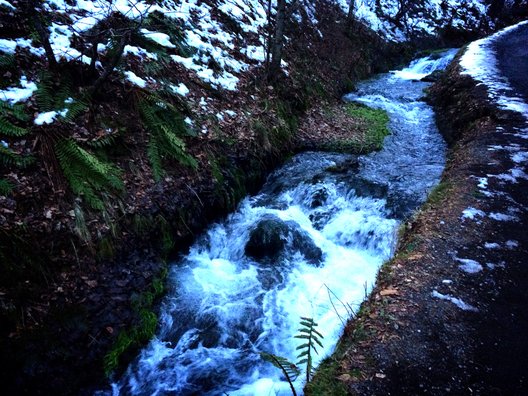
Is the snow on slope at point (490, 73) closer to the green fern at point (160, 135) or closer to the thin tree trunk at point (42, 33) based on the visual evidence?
the green fern at point (160, 135)

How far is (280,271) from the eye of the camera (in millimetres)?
6578

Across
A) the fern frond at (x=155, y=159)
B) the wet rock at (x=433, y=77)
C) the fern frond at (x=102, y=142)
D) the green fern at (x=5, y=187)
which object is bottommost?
the wet rock at (x=433, y=77)

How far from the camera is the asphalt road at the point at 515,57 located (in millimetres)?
12660

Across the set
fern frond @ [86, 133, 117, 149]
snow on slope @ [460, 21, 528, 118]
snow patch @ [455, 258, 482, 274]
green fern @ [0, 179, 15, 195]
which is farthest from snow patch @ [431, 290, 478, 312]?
snow on slope @ [460, 21, 528, 118]

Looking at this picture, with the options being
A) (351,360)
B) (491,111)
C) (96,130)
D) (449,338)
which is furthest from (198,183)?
(491,111)

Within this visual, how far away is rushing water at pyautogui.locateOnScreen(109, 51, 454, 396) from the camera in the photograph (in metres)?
→ 4.87

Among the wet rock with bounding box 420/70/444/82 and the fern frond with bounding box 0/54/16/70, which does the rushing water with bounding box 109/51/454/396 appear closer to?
the fern frond with bounding box 0/54/16/70

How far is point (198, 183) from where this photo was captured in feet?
21.9

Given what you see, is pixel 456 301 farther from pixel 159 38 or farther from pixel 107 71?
pixel 159 38

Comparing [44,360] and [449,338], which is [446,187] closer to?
[449,338]

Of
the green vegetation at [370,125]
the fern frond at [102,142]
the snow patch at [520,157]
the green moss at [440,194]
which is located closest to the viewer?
the fern frond at [102,142]

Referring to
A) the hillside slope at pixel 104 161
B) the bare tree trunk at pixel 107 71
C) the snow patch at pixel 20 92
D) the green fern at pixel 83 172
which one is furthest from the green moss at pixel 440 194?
the snow patch at pixel 20 92

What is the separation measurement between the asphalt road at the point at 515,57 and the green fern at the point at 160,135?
11.0 metres

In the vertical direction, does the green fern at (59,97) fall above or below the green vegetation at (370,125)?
above
